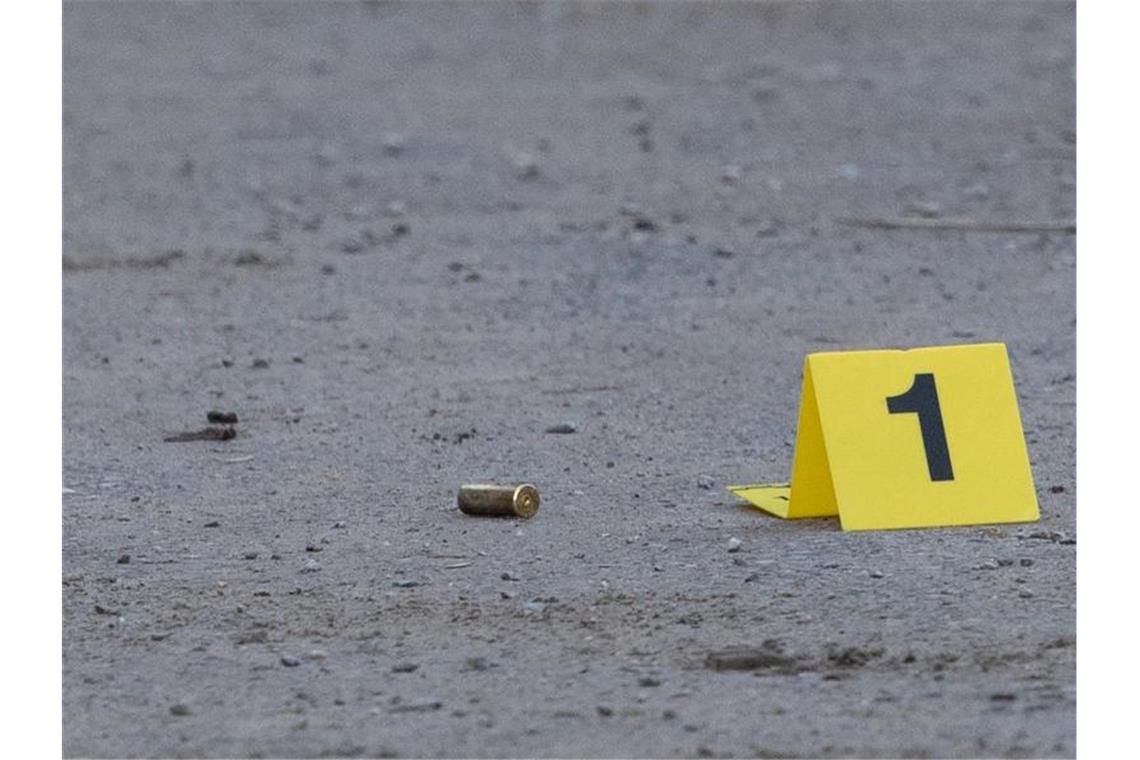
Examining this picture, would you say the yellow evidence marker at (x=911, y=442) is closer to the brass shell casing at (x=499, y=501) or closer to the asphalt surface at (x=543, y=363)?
the asphalt surface at (x=543, y=363)

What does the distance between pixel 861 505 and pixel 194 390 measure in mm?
2638

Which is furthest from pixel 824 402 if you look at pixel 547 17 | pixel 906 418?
pixel 547 17

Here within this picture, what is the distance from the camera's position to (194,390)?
259 inches

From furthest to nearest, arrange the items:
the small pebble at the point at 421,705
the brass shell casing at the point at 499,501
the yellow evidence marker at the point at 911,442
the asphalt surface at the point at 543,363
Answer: the brass shell casing at the point at 499,501 → the yellow evidence marker at the point at 911,442 → the asphalt surface at the point at 543,363 → the small pebble at the point at 421,705

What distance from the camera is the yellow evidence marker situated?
15.3 feet

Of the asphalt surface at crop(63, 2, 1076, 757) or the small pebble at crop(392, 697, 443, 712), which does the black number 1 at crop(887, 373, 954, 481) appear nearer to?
the asphalt surface at crop(63, 2, 1076, 757)

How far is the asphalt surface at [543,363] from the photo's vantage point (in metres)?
3.62

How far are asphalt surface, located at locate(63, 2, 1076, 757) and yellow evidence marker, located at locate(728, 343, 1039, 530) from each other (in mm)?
111

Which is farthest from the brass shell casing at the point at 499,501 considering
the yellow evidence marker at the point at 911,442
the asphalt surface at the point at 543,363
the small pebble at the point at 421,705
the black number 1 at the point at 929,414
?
the small pebble at the point at 421,705

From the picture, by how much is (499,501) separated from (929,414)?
3.27ft

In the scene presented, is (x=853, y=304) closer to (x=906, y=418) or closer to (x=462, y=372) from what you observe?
(x=462, y=372)

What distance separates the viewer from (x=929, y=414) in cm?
476

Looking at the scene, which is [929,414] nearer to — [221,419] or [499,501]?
[499,501]

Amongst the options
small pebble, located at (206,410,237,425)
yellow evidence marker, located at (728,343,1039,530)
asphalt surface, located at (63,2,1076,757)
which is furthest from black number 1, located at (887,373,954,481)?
small pebble, located at (206,410,237,425)
